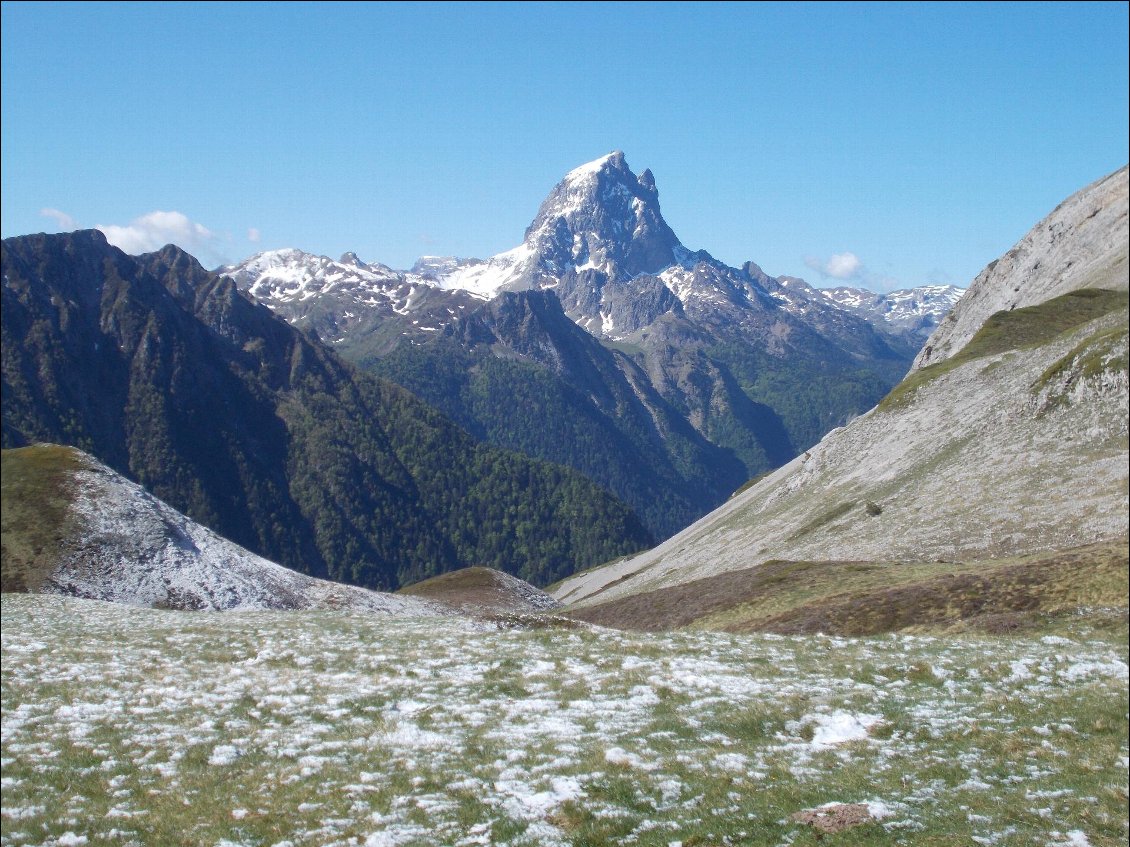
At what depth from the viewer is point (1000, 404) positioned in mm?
94500

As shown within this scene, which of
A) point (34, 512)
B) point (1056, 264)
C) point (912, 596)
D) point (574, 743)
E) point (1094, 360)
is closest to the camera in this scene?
point (574, 743)

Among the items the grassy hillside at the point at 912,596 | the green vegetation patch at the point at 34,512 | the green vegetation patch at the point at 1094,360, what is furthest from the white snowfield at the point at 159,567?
the green vegetation patch at the point at 1094,360

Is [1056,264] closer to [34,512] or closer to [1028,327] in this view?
[1028,327]

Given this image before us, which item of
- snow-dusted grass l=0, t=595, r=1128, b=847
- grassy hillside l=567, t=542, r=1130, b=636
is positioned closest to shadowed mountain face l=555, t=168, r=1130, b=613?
grassy hillside l=567, t=542, r=1130, b=636

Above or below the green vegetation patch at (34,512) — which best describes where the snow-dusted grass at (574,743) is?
below

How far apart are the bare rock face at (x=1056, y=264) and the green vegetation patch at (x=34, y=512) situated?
12817 cm

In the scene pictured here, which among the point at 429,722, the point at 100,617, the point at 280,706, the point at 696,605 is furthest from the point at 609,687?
the point at 696,605

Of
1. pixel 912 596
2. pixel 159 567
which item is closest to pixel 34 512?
pixel 159 567

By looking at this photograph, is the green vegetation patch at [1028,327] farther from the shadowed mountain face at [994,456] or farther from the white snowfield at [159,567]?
the white snowfield at [159,567]

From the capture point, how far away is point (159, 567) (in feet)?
272

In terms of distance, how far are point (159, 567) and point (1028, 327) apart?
11409 cm

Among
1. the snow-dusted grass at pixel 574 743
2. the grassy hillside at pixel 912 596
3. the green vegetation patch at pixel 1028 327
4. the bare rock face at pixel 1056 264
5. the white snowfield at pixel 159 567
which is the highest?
the bare rock face at pixel 1056 264

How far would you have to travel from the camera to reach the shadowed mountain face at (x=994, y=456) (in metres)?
69.5

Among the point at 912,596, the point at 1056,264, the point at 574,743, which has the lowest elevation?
the point at 574,743
